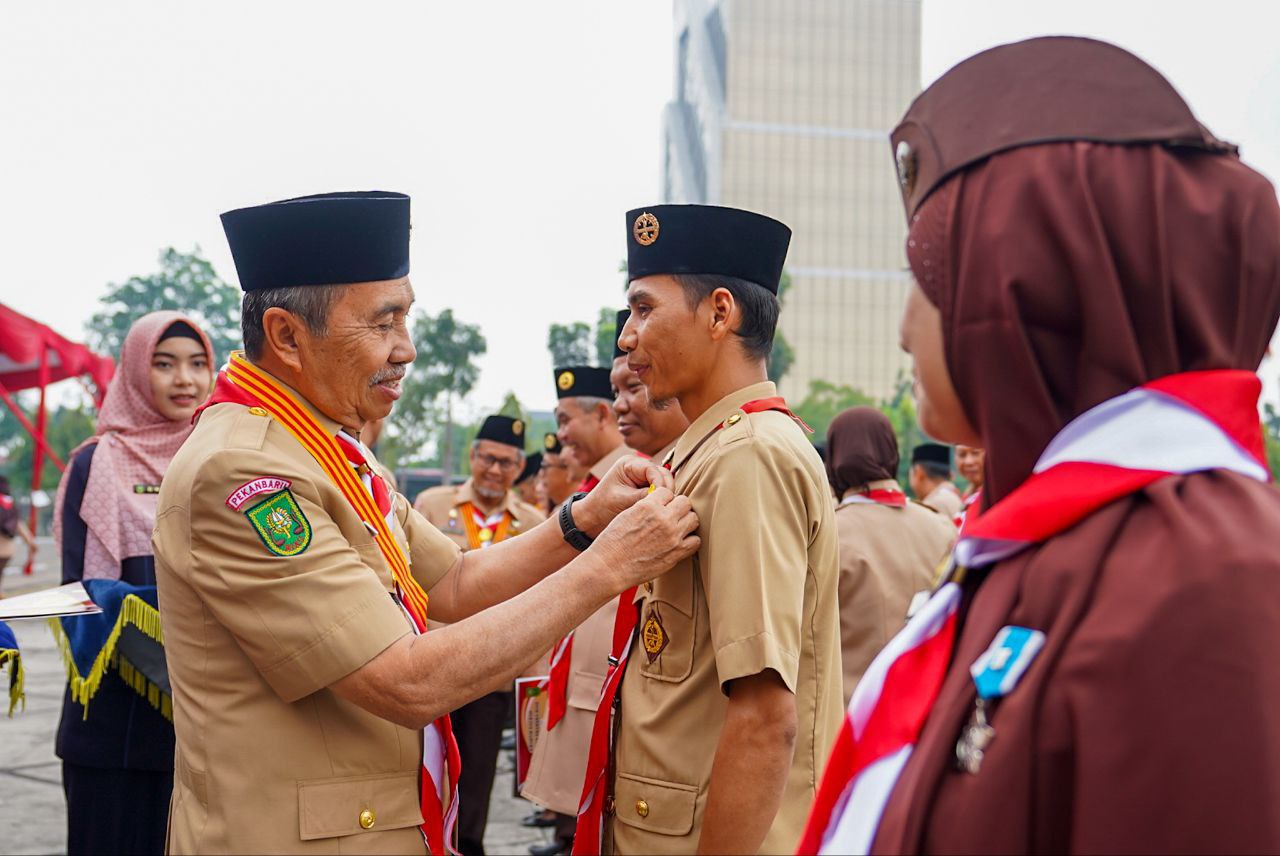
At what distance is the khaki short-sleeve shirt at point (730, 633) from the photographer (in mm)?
2119

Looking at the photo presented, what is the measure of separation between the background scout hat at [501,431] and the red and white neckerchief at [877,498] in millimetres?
3251

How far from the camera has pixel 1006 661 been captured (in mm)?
1053

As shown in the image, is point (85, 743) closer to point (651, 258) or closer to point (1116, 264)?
point (651, 258)

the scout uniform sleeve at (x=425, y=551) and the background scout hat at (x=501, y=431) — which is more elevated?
the scout uniform sleeve at (x=425, y=551)

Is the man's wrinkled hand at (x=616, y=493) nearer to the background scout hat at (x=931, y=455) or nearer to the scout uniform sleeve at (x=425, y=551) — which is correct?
the scout uniform sleeve at (x=425, y=551)

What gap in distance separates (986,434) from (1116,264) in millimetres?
219

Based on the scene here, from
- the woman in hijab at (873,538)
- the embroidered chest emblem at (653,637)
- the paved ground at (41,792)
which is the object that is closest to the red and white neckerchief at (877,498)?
the woman in hijab at (873,538)

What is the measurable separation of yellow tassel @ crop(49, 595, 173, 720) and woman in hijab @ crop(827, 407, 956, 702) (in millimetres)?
2840

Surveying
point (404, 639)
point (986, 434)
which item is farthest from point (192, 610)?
point (986, 434)

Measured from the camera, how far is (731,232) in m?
2.73

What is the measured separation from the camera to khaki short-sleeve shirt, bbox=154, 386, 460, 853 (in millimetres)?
1997

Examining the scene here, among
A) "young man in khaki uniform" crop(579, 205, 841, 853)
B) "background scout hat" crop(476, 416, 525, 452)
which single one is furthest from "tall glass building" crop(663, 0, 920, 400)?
"young man in khaki uniform" crop(579, 205, 841, 853)

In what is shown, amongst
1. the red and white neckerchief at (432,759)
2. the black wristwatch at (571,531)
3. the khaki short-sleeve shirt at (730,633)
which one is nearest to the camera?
the khaki short-sleeve shirt at (730,633)

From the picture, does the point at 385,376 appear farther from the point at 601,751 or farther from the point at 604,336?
the point at 604,336
